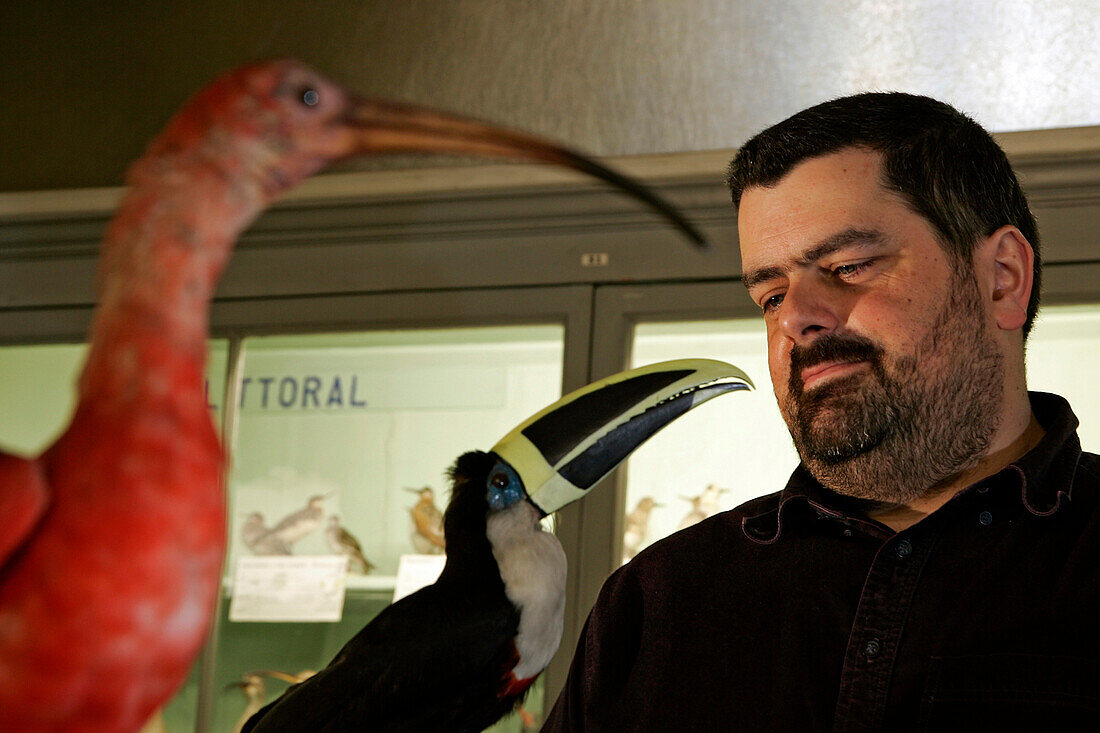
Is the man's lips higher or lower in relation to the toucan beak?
higher

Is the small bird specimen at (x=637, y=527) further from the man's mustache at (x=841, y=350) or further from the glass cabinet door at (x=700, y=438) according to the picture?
the man's mustache at (x=841, y=350)

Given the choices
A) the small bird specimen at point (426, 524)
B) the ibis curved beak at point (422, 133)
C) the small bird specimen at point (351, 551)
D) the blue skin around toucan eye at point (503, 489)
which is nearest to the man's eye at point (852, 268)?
the blue skin around toucan eye at point (503, 489)

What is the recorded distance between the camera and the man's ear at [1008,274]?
0.99 m

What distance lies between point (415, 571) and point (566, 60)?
931mm

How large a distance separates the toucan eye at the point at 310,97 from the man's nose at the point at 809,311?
59cm

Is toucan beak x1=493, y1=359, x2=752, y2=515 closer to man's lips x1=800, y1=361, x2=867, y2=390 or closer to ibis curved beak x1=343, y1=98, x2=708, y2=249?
man's lips x1=800, y1=361, x2=867, y2=390

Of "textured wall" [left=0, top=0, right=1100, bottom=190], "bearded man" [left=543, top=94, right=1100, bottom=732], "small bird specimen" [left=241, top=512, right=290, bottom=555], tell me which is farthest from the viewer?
"small bird specimen" [left=241, top=512, right=290, bottom=555]

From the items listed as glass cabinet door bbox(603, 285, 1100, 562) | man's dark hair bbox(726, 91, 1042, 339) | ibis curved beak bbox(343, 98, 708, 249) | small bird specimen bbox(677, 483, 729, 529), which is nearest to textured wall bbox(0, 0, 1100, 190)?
glass cabinet door bbox(603, 285, 1100, 562)

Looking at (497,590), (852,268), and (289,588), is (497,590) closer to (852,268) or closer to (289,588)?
(852,268)

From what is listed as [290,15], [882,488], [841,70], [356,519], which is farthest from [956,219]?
[290,15]

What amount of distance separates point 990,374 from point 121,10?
1686 millimetres

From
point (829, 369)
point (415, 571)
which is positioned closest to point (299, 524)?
point (415, 571)

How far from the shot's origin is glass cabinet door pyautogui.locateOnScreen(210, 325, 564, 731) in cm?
190

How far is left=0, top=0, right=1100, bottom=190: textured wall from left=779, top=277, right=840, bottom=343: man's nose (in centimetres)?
97
